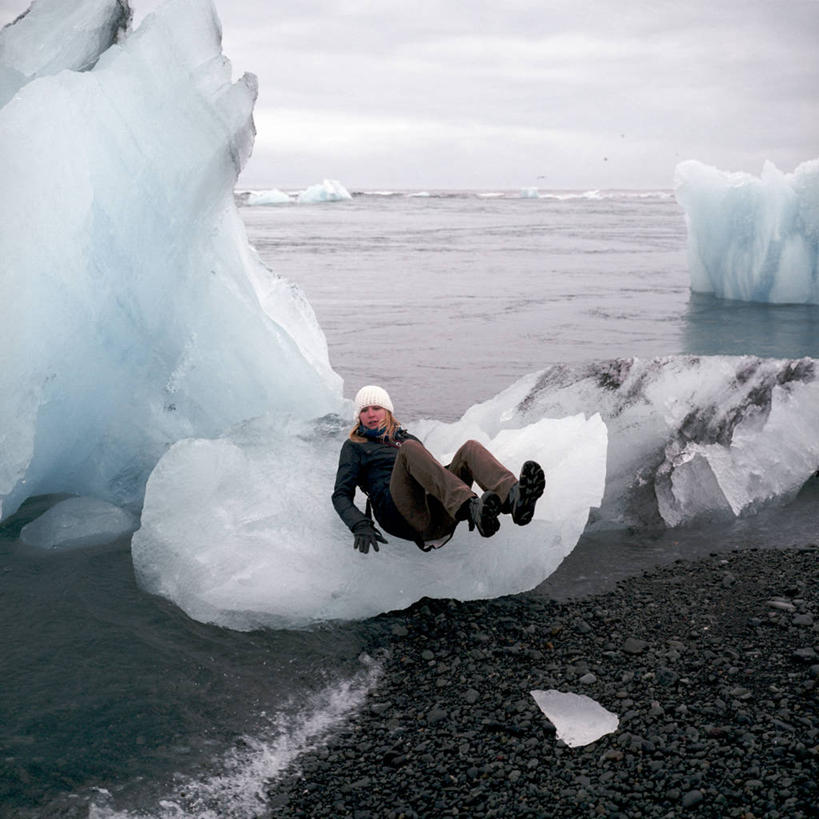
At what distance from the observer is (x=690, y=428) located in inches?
313

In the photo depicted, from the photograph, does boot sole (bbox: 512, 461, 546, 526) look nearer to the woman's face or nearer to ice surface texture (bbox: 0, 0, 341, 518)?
the woman's face

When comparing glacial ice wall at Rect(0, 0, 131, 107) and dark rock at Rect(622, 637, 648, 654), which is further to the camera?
glacial ice wall at Rect(0, 0, 131, 107)

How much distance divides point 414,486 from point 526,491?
95 centimetres

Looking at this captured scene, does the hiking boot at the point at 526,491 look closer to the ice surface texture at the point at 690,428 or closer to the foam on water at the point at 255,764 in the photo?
the foam on water at the point at 255,764

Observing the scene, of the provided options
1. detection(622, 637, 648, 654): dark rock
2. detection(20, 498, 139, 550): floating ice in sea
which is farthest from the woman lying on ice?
detection(20, 498, 139, 550): floating ice in sea

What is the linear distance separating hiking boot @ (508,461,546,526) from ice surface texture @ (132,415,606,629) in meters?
0.90

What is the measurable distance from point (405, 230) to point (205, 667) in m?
47.2

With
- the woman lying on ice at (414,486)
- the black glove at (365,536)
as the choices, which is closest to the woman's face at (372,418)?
the woman lying on ice at (414,486)

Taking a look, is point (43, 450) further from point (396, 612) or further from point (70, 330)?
point (396, 612)

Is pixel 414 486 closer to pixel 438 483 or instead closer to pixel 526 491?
pixel 438 483

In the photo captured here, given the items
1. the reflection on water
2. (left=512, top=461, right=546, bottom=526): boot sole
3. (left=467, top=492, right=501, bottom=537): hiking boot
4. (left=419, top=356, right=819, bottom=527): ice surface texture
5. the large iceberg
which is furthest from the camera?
the reflection on water

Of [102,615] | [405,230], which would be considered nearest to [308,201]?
[405,230]

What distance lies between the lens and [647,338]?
18000mm

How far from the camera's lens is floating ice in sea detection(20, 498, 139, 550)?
7371 millimetres
